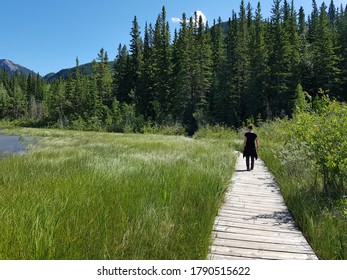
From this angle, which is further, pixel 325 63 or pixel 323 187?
pixel 325 63

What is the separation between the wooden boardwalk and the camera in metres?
3.65

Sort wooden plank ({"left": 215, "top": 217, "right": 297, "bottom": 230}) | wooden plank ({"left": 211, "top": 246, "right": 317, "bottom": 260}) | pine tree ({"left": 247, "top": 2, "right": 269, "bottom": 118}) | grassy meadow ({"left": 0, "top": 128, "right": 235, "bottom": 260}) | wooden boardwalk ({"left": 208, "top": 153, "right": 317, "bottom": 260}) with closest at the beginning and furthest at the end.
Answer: grassy meadow ({"left": 0, "top": 128, "right": 235, "bottom": 260}), wooden plank ({"left": 211, "top": 246, "right": 317, "bottom": 260}), wooden boardwalk ({"left": 208, "top": 153, "right": 317, "bottom": 260}), wooden plank ({"left": 215, "top": 217, "right": 297, "bottom": 230}), pine tree ({"left": 247, "top": 2, "right": 269, "bottom": 118})

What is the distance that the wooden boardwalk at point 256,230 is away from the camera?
3650mm

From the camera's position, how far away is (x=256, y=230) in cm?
443

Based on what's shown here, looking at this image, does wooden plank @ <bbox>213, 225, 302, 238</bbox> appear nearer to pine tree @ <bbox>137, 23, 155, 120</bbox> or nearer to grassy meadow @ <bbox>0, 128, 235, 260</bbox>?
grassy meadow @ <bbox>0, 128, 235, 260</bbox>

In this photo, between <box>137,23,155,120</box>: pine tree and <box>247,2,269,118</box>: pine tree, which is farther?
<box>137,23,155,120</box>: pine tree

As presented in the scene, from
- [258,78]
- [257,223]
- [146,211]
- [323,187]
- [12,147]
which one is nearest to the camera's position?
[146,211]

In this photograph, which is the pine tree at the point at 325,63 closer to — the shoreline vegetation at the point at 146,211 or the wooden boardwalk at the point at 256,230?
the shoreline vegetation at the point at 146,211

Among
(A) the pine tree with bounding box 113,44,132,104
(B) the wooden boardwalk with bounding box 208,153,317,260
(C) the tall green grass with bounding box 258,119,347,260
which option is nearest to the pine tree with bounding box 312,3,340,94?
(A) the pine tree with bounding box 113,44,132,104

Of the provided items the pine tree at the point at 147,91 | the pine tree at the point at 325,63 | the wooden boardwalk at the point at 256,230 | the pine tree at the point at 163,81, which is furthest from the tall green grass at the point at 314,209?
the pine tree at the point at 147,91

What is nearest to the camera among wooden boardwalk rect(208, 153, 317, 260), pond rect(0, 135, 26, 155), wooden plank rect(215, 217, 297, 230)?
wooden boardwalk rect(208, 153, 317, 260)

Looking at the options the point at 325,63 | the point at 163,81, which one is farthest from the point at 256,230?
the point at 163,81

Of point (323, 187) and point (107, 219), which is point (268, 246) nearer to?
point (107, 219)
